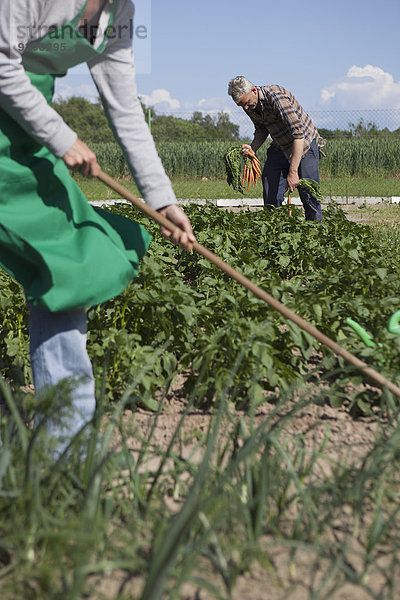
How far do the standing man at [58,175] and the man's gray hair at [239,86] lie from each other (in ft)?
11.1

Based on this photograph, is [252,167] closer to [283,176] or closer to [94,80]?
[283,176]

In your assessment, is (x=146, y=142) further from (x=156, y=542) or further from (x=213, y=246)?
(x=213, y=246)

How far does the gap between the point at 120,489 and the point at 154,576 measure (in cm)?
53

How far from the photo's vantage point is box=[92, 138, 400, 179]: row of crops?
17719 mm

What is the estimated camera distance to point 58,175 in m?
1.90

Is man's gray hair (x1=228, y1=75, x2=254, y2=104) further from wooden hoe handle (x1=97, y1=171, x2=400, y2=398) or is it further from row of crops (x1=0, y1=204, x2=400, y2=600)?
wooden hoe handle (x1=97, y1=171, x2=400, y2=398)

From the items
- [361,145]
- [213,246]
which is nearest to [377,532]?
[213,246]

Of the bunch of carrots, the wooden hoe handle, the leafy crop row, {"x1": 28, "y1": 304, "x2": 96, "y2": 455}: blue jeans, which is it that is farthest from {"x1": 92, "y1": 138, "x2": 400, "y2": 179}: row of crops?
{"x1": 28, "y1": 304, "x2": 96, "y2": 455}: blue jeans

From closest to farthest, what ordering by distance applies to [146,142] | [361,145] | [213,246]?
[146,142]
[213,246]
[361,145]

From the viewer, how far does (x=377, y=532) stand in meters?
1.50

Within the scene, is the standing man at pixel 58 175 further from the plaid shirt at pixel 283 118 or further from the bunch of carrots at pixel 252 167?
the bunch of carrots at pixel 252 167

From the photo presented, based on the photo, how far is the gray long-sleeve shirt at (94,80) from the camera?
1654 mm

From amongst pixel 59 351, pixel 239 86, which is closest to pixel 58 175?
pixel 59 351

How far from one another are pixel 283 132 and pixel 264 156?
1199 cm
